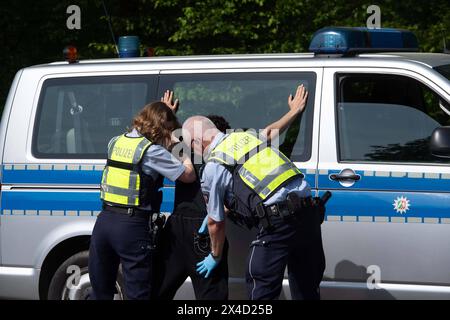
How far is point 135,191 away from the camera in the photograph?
5539mm

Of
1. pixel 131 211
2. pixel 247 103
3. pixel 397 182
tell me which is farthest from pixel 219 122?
pixel 397 182

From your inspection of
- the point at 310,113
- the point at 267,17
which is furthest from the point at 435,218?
the point at 267,17

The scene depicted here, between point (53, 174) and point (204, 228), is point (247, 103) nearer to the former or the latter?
point (204, 228)

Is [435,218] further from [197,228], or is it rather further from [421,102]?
[197,228]

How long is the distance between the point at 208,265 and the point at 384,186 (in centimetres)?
112

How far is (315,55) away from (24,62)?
32.3 feet

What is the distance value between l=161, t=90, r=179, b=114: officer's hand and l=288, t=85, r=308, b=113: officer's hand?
0.76 m

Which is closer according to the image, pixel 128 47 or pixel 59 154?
pixel 59 154

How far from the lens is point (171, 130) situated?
567 centimetres

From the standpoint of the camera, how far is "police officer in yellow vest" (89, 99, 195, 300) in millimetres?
5539

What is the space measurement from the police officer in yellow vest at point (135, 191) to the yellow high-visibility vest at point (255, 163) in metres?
0.40

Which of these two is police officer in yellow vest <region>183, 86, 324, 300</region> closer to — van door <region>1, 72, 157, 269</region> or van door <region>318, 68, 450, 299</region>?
van door <region>318, 68, 450, 299</region>

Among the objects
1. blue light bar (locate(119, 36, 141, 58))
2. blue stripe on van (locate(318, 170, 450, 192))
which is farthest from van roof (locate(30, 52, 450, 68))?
blue stripe on van (locate(318, 170, 450, 192))
